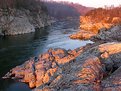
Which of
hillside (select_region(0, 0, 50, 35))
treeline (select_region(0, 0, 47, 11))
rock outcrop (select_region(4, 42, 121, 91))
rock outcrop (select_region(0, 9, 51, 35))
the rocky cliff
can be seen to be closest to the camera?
rock outcrop (select_region(4, 42, 121, 91))

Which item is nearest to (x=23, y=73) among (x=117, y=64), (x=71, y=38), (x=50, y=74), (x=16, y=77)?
(x=16, y=77)

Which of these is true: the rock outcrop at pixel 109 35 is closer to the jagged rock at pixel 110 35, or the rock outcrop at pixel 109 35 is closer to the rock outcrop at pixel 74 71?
the jagged rock at pixel 110 35

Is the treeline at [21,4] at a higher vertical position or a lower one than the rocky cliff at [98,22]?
higher

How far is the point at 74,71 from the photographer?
1991 centimetres

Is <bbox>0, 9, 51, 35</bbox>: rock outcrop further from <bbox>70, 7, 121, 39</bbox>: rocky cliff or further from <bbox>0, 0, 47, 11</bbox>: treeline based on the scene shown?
<bbox>70, 7, 121, 39</bbox>: rocky cliff

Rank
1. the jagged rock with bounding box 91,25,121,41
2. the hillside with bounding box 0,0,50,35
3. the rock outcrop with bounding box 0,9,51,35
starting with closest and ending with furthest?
1. the jagged rock with bounding box 91,25,121,41
2. the rock outcrop with bounding box 0,9,51,35
3. the hillside with bounding box 0,0,50,35

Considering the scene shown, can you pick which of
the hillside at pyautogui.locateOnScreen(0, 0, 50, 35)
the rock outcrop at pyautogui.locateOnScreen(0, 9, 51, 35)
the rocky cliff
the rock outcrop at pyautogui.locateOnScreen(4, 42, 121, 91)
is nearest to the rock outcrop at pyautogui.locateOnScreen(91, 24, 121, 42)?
the rocky cliff

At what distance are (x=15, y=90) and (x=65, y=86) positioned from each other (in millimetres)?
8293

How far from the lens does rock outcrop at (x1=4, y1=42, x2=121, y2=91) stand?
56.3 feet

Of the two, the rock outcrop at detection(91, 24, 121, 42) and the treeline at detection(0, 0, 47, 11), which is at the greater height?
the treeline at detection(0, 0, 47, 11)

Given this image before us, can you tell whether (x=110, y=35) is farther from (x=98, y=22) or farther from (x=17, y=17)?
(x=98, y=22)

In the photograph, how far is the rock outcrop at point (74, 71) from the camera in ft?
56.3

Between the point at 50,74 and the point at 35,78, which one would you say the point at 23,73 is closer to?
the point at 35,78

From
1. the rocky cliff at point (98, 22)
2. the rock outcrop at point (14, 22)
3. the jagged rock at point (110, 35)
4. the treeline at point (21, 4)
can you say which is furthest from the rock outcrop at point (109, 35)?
the treeline at point (21, 4)
